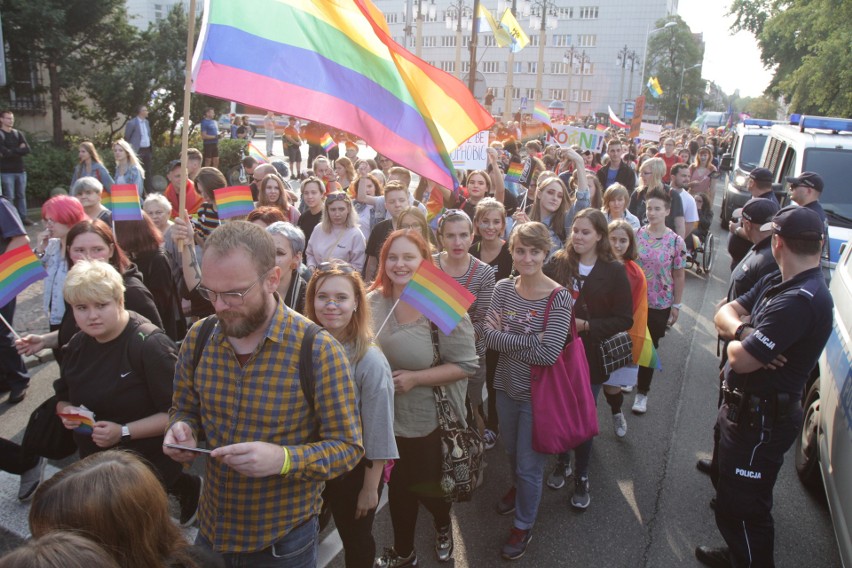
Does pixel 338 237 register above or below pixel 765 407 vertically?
above

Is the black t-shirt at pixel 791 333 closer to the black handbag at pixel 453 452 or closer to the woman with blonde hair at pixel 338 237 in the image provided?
the black handbag at pixel 453 452

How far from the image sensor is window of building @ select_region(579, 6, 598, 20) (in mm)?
80375

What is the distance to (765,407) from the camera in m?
3.06

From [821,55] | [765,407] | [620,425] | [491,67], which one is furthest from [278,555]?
[491,67]

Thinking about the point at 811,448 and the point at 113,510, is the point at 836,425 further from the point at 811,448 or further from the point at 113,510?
the point at 113,510

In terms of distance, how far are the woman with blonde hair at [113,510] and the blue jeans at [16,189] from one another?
11.3 metres

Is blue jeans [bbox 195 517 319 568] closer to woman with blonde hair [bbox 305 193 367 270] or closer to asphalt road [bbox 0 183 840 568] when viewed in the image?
Result: asphalt road [bbox 0 183 840 568]

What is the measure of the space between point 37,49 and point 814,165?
15803 mm

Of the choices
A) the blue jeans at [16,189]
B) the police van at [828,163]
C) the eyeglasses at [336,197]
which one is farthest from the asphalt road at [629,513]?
the blue jeans at [16,189]

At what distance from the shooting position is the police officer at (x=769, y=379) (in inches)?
115

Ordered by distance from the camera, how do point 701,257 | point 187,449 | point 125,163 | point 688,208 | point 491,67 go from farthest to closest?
point 491,67 < point 701,257 < point 125,163 < point 688,208 < point 187,449

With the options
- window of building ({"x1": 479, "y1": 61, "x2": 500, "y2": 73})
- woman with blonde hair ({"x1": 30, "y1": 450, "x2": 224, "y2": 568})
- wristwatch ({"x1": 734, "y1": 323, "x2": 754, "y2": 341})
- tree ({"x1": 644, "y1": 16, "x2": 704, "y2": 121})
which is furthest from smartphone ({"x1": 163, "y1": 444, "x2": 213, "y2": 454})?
window of building ({"x1": 479, "y1": 61, "x2": 500, "y2": 73})

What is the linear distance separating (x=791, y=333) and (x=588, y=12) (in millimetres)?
88062

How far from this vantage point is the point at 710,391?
19.9 ft
